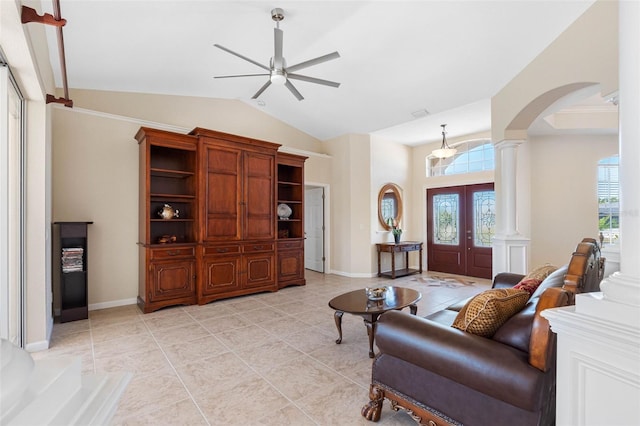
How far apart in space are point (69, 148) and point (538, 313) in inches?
202

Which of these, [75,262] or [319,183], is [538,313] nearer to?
[75,262]

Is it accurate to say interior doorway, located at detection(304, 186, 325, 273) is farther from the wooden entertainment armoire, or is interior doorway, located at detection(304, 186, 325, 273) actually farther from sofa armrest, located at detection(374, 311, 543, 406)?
sofa armrest, located at detection(374, 311, 543, 406)

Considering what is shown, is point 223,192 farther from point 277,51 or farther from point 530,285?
point 530,285

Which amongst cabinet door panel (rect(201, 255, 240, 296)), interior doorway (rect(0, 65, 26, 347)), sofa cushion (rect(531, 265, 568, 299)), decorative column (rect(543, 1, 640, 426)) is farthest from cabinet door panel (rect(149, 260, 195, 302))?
decorative column (rect(543, 1, 640, 426))

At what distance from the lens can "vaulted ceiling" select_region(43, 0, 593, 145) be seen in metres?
3.11

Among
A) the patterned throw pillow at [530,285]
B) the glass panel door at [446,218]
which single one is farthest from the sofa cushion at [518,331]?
the glass panel door at [446,218]

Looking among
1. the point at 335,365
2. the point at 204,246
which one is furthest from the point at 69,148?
the point at 335,365

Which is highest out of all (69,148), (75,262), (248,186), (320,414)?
(69,148)

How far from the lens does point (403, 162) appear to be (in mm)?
7402

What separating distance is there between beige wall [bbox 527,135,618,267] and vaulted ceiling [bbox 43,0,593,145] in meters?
1.54

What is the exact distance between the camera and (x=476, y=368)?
1.48 m

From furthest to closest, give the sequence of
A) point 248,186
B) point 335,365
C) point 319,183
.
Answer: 1. point 319,183
2. point 248,186
3. point 335,365

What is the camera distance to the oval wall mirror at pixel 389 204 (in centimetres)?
685

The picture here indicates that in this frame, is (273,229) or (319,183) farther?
(319,183)
